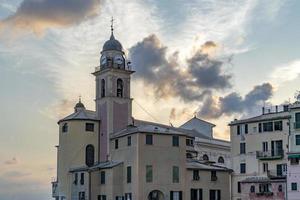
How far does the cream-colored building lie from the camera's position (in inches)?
2884

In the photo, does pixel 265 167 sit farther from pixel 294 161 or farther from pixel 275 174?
pixel 294 161

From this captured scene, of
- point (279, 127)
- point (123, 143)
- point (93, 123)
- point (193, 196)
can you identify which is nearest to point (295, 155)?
point (279, 127)

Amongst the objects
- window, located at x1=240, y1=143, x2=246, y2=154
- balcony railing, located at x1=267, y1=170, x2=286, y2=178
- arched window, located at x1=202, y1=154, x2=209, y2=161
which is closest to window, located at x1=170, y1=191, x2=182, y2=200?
window, located at x1=240, y1=143, x2=246, y2=154

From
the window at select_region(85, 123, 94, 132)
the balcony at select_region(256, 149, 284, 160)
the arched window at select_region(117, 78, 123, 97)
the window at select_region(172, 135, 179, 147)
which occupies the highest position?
the arched window at select_region(117, 78, 123, 97)

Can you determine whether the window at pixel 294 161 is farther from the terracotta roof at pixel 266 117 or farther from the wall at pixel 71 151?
the wall at pixel 71 151

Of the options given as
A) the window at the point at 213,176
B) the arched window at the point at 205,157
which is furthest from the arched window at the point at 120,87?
the window at the point at 213,176

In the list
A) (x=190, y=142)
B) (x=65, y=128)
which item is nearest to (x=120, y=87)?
(x=65, y=128)

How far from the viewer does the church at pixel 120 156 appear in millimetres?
73688

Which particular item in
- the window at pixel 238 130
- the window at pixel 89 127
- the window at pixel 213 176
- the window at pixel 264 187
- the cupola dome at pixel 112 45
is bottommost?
the window at pixel 264 187

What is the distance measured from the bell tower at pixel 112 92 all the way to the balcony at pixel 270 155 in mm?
19636

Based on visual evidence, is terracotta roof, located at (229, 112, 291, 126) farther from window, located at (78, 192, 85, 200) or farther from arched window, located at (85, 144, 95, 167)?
window, located at (78, 192, 85, 200)

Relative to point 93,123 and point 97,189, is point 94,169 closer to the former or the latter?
point 97,189

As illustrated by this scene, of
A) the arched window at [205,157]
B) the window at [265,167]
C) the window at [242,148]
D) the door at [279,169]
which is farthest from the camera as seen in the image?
the arched window at [205,157]

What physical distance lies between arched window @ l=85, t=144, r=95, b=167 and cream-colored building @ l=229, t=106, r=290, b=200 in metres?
18.4
